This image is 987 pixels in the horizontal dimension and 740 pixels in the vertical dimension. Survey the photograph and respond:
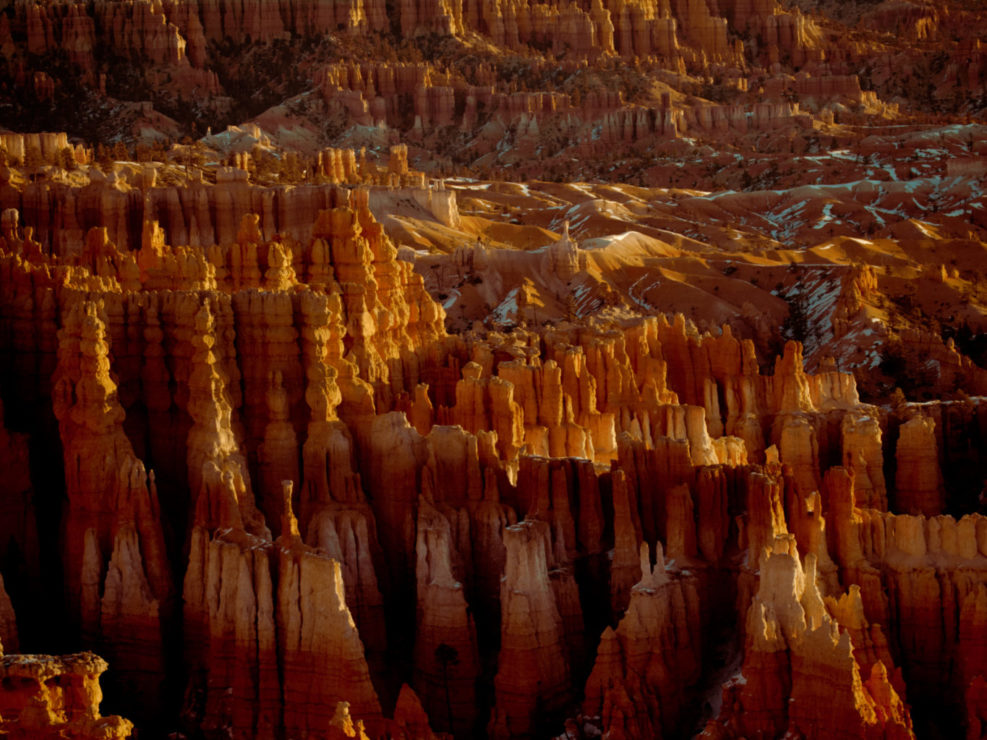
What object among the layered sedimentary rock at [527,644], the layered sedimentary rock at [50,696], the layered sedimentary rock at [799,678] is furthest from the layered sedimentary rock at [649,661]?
the layered sedimentary rock at [50,696]

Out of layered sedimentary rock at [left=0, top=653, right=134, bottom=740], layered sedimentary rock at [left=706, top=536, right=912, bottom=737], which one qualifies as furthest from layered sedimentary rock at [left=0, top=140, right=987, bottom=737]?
layered sedimentary rock at [left=0, top=653, right=134, bottom=740]

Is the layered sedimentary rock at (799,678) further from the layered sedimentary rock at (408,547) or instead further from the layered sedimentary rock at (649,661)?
the layered sedimentary rock at (649,661)

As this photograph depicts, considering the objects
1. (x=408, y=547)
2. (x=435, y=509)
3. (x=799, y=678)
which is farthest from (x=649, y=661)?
(x=408, y=547)

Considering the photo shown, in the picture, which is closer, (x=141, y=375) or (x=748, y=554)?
(x=748, y=554)

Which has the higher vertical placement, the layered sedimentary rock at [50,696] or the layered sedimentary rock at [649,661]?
the layered sedimentary rock at [50,696]

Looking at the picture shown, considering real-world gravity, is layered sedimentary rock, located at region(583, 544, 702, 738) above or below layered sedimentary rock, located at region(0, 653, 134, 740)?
below

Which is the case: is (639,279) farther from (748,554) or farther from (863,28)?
(863,28)

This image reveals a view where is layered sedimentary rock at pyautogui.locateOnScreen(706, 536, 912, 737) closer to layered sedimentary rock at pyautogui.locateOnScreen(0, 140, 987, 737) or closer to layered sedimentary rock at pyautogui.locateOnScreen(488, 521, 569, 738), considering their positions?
layered sedimentary rock at pyautogui.locateOnScreen(0, 140, 987, 737)

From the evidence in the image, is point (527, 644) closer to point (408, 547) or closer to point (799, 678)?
point (408, 547)

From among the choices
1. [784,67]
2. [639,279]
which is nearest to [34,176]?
[639,279]

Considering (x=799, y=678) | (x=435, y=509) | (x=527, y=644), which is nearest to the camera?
(x=799, y=678)

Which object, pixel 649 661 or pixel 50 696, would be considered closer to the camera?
pixel 50 696
